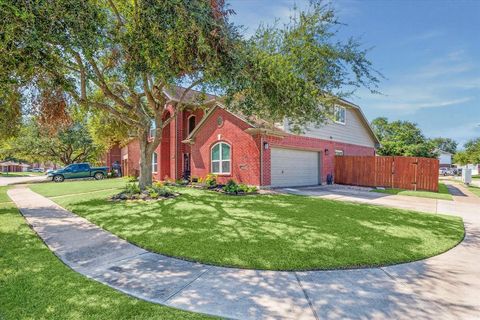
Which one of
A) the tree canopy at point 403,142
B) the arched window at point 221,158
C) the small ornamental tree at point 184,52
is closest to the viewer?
the small ornamental tree at point 184,52

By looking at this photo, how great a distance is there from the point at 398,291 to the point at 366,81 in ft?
25.5

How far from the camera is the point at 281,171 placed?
1525cm

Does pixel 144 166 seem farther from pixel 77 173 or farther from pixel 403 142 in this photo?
pixel 403 142

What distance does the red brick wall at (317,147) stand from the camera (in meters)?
14.2

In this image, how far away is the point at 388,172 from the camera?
16781 mm

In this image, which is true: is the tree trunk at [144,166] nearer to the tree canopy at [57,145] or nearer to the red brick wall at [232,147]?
the red brick wall at [232,147]

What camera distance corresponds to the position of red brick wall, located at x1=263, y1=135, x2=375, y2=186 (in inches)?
560

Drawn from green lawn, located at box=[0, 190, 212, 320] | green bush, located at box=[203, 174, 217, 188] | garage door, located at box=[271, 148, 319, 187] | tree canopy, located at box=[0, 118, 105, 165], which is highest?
tree canopy, located at box=[0, 118, 105, 165]

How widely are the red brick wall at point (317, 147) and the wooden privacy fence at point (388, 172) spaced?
0.88 meters

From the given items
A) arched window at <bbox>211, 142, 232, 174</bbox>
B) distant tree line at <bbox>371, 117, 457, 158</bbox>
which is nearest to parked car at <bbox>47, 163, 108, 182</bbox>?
arched window at <bbox>211, 142, 232, 174</bbox>

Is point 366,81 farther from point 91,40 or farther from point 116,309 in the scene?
point 116,309

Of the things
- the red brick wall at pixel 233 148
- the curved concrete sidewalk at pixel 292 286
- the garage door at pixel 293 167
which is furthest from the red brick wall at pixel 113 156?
the curved concrete sidewalk at pixel 292 286

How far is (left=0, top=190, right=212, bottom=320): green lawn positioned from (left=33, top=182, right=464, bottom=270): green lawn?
145 centimetres

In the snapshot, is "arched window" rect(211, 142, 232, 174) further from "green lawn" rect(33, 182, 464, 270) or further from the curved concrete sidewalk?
the curved concrete sidewalk
